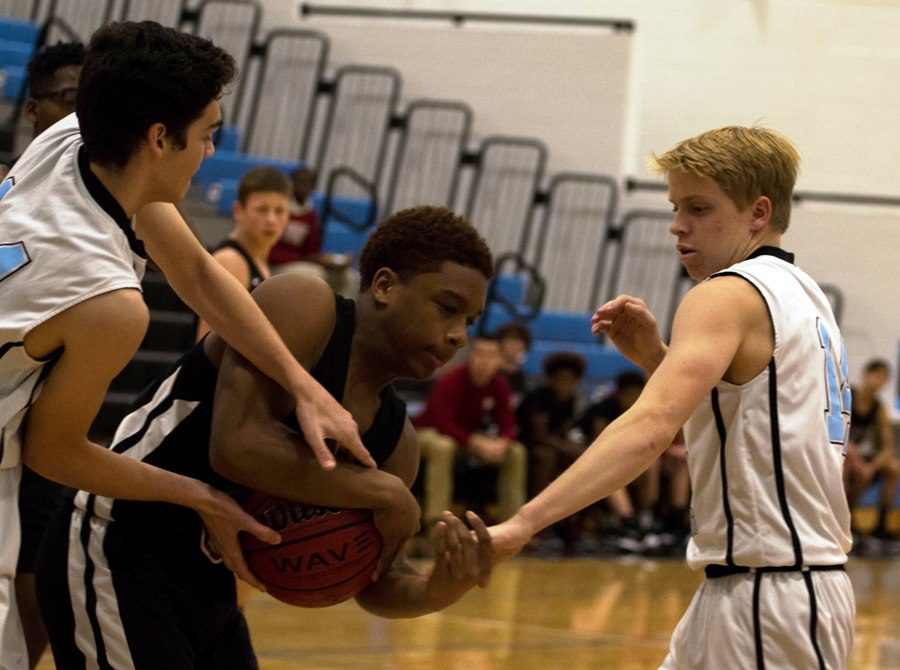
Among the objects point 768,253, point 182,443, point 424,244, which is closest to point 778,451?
point 768,253

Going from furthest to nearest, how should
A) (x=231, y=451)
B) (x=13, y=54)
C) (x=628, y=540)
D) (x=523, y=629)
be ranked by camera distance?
(x=13, y=54), (x=628, y=540), (x=523, y=629), (x=231, y=451)

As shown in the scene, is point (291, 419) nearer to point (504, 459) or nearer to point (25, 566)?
point (25, 566)

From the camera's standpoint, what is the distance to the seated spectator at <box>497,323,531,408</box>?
348 inches

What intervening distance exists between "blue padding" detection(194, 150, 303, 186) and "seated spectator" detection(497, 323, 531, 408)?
247cm

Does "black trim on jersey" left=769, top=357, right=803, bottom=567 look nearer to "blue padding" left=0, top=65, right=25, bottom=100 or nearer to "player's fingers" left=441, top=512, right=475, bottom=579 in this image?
"player's fingers" left=441, top=512, right=475, bottom=579

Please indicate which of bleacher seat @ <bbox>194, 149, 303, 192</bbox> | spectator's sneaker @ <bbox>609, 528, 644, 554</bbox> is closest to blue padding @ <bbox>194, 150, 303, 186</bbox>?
bleacher seat @ <bbox>194, 149, 303, 192</bbox>

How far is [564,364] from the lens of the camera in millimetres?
8852

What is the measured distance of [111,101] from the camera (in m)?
2.12

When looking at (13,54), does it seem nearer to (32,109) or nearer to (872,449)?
(872,449)

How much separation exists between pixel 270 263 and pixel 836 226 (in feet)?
17.2

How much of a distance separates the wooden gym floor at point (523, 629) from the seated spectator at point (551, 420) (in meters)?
0.88

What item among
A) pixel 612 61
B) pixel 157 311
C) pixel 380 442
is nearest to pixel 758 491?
pixel 380 442

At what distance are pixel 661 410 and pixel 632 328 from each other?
56 cm

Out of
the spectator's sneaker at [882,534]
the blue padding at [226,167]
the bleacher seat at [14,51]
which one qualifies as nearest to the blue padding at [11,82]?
the bleacher seat at [14,51]
